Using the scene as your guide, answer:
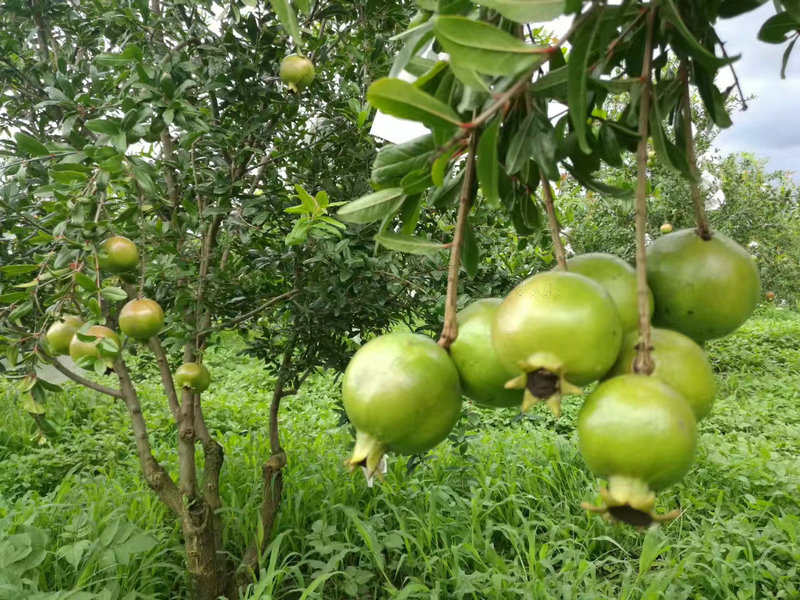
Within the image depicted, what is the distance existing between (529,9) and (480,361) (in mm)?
344

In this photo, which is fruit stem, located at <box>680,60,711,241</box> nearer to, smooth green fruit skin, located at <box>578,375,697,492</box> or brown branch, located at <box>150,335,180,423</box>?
smooth green fruit skin, located at <box>578,375,697,492</box>

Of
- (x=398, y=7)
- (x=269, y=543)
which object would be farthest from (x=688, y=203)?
(x=269, y=543)

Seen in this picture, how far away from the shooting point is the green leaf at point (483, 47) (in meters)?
0.56

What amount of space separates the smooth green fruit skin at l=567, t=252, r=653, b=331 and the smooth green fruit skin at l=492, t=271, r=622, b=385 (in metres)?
0.06

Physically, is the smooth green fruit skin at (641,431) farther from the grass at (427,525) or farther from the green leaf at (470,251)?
the grass at (427,525)

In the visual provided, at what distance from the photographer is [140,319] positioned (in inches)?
67.4

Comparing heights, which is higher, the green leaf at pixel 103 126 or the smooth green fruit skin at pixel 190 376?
the green leaf at pixel 103 126

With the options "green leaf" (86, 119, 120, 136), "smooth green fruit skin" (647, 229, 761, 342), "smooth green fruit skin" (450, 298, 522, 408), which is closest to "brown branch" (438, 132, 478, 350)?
"smooth green fruit skin" (450, 298, 522, 408)

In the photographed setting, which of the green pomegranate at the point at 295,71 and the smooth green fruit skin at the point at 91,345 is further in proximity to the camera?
the green pomegranate at the point at 295,71

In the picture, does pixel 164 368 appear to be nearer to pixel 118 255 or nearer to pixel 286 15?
pixel 118 255

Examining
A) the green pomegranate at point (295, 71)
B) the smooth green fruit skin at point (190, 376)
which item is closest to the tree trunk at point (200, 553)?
the smooth green fruit skin at point (190, 376)

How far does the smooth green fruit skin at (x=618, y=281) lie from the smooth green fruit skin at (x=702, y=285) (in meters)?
0.03

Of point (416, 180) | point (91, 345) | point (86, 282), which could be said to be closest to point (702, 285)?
point (416, 180)

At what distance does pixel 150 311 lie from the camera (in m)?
1.73
